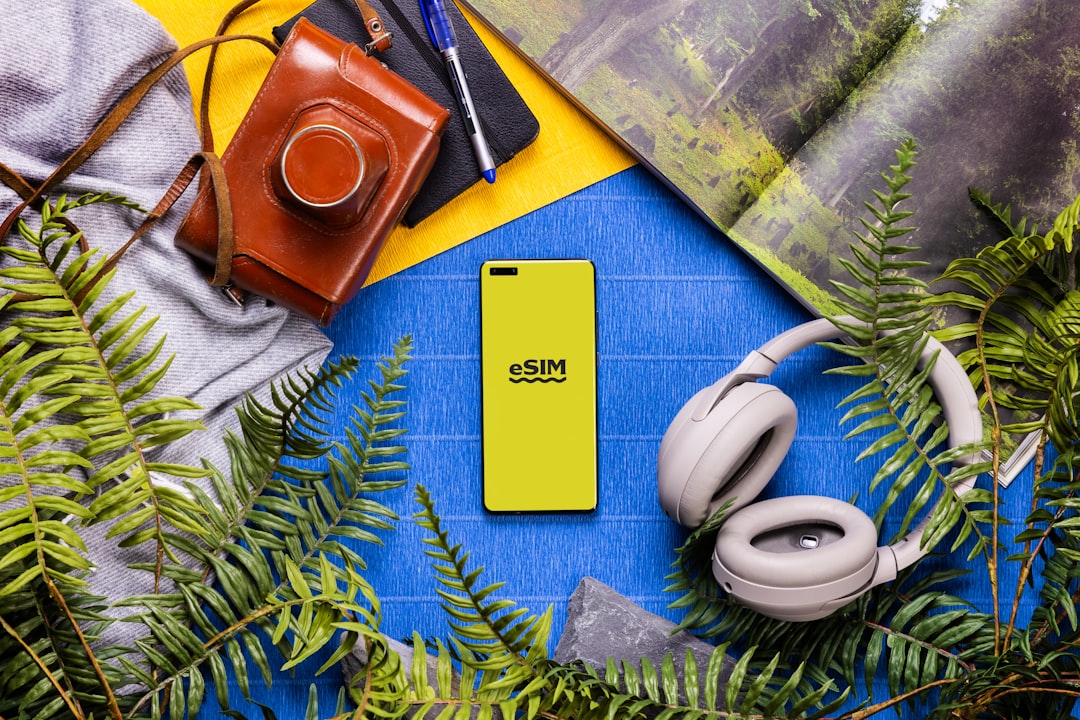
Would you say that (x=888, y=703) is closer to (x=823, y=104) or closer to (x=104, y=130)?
(x=823, y=104)

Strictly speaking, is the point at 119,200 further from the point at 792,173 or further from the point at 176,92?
the point at 792,173

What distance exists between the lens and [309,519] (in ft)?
2.74

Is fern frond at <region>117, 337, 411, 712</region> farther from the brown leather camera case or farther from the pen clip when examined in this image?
the pen clip

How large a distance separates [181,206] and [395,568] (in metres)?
0.45

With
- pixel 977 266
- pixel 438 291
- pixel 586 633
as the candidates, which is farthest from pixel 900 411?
pixel 438 291

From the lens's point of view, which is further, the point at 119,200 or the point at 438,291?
the point at 438,291

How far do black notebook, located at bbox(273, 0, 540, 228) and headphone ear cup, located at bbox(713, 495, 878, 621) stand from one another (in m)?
0.46

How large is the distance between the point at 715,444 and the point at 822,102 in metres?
0.39

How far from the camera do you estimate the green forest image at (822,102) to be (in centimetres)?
88

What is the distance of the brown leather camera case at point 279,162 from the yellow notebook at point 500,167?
8 cm

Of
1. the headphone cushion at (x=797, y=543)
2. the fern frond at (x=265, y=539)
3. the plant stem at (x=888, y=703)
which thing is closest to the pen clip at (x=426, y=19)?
the fern frond at (x=265, y=539)

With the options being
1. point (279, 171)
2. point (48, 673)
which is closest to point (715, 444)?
point (279, 171)

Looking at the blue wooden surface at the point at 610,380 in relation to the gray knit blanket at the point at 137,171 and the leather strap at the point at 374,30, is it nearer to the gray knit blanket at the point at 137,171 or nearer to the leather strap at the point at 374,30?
the gray knit blanket at the point at 137,171

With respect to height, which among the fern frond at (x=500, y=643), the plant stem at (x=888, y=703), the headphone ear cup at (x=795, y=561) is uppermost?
the headphone ear cup at (x=795, y=561)
